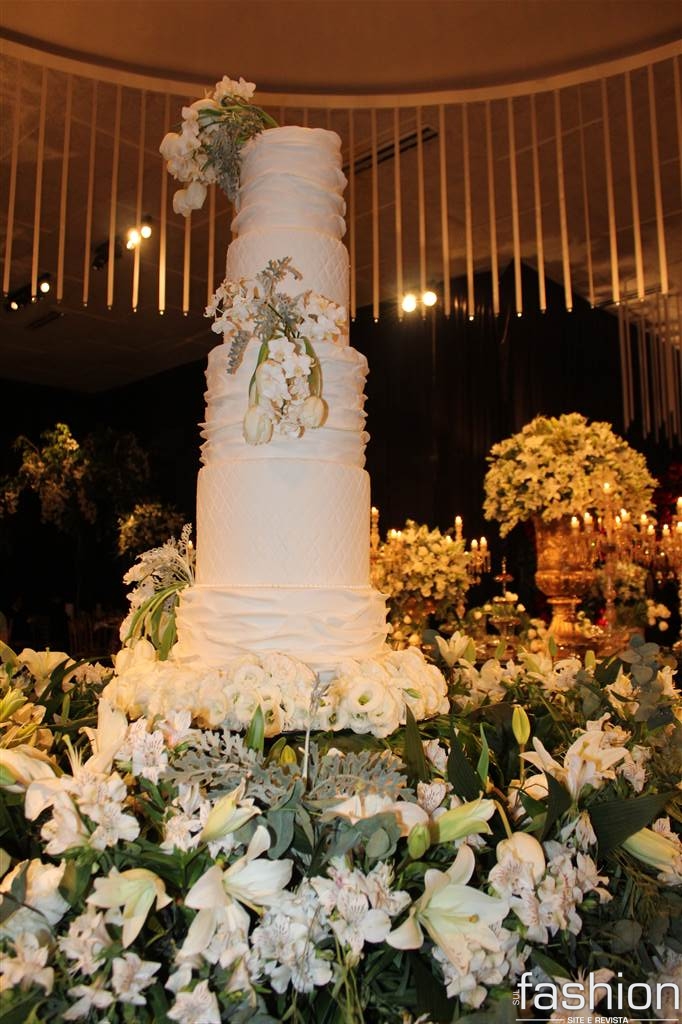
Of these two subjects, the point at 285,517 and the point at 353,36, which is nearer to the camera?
the point at 285,517

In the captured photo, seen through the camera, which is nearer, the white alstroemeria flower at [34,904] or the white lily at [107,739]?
the white alstroemeria flower at [34,904]

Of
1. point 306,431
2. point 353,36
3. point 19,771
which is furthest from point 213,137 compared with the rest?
point 19,771

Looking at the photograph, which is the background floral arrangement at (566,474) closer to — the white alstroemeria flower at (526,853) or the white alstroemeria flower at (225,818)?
the white alstroemeria flower at (526,853)

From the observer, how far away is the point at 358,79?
2352 mm

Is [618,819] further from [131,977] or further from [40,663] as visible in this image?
[40,663]

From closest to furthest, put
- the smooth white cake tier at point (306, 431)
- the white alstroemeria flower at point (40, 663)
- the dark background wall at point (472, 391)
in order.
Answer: the smooth white cake tier at point (306, 431) → the white alstroemeria flower at point (40, 663) → the dark background wall at point (472, 391)

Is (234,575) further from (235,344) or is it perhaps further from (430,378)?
(430,378)

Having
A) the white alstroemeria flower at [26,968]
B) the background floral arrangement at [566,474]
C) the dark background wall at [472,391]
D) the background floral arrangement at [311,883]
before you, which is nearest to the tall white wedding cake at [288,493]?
the background floral arrangement at [311,883]

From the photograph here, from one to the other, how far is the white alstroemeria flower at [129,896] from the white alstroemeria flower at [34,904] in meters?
0.04

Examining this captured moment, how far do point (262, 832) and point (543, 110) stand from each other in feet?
11.1

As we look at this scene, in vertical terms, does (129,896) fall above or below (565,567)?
below

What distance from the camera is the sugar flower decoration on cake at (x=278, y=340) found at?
4.21ft

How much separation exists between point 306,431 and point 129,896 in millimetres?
814

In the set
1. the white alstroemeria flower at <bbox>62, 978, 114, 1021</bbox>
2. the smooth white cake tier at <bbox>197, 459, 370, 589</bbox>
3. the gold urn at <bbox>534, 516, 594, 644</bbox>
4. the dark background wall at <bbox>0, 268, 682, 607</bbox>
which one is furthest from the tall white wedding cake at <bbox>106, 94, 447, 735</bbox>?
the dark background wall at <bbox>0, 268, 682, 607</bbox>
